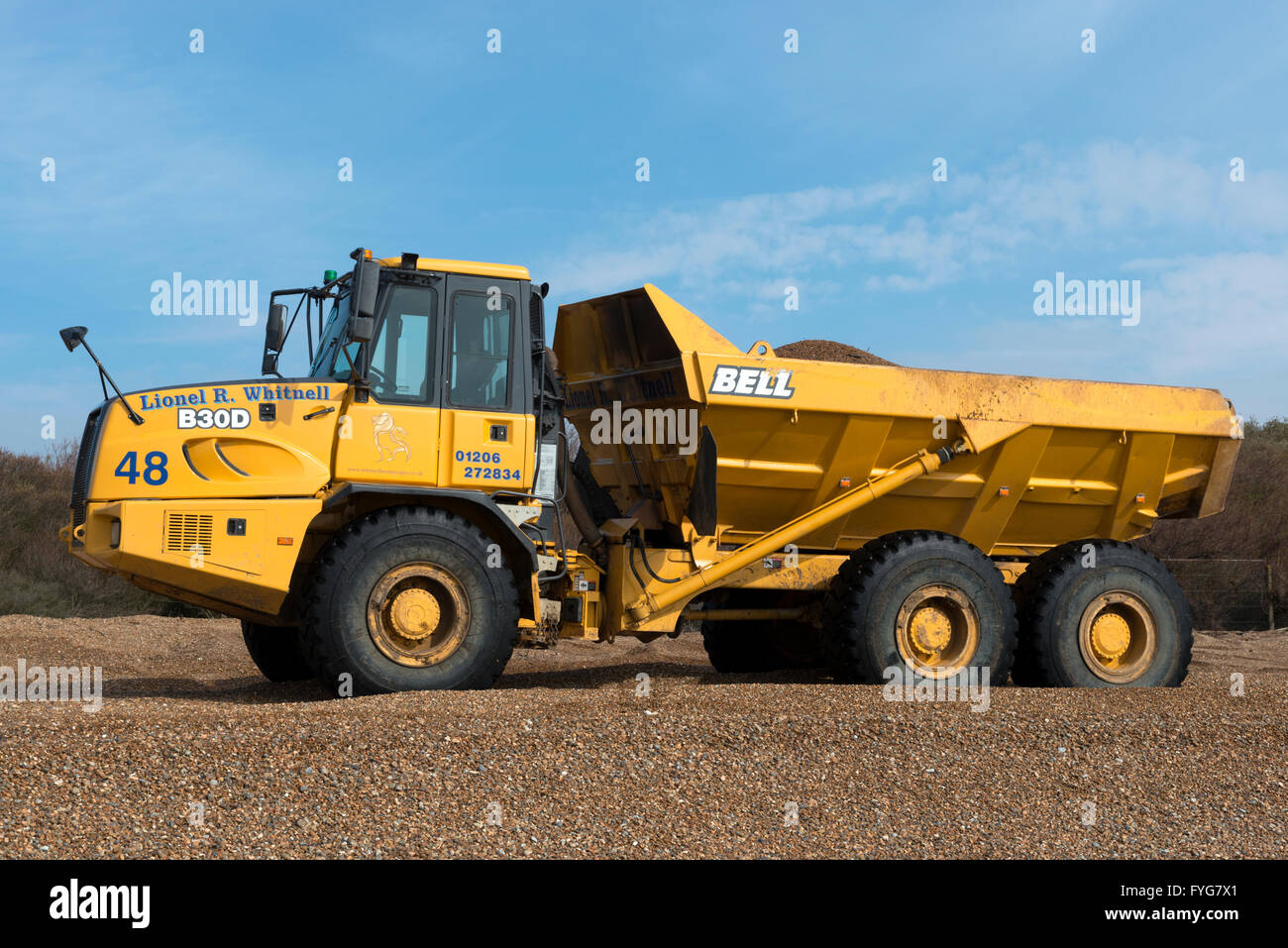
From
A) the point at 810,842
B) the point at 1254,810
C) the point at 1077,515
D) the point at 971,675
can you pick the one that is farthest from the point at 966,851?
the point at 1077,515

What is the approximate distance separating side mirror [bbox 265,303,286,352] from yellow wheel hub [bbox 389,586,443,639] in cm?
201

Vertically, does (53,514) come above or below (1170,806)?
above

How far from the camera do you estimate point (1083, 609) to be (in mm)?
8734

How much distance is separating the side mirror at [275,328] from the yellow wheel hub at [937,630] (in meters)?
4.68

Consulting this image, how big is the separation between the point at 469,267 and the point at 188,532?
2434 millimetres

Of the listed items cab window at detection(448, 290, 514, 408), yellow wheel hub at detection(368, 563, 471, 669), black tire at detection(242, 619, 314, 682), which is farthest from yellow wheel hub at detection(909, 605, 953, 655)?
black tire at detection(242, 619, 314, 682)

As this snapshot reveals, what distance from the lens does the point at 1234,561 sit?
55.1 feet

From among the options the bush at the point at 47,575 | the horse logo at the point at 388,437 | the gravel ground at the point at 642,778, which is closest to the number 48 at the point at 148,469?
the horse logo at the point at 388,437

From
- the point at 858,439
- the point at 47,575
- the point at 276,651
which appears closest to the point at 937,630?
the point at 858,439

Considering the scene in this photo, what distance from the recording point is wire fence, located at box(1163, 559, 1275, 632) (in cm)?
1630

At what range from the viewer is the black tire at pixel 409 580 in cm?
702

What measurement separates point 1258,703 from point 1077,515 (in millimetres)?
2336

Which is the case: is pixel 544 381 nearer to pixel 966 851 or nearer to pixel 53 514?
pixel 966 851

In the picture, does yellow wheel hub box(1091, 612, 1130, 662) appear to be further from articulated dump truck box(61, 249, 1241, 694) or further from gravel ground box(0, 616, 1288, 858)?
gravel ground box(0, 616, 1288, 858)
